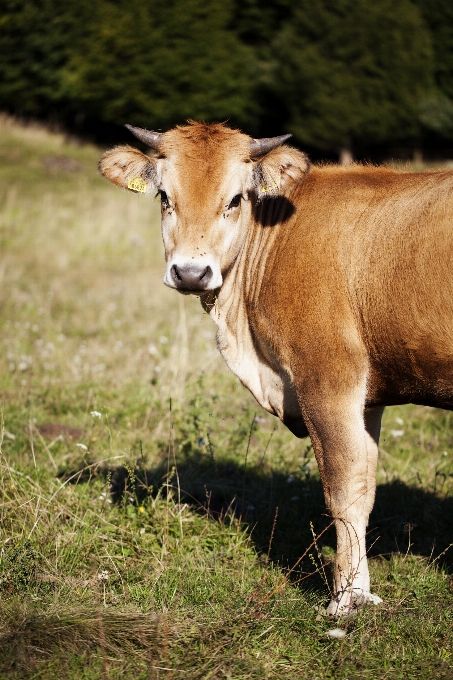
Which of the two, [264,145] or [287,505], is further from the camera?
[287,505]

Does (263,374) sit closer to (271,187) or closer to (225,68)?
(271,187)

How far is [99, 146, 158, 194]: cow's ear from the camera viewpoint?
5051mm

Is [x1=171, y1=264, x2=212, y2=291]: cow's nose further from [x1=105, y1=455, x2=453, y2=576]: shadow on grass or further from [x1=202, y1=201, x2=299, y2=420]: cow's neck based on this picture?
[x1=105, y1=455, x2=453, y2=576]: shadow on grass

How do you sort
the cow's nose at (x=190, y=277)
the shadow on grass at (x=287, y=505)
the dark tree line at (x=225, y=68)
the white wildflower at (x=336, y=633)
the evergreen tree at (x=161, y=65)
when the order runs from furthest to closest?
the evergreen tree at (x=161, y=65)
the dark tree line at (x=225, y=68)
the shadow on grass at (x=287, y=505)
the cow's nose at (x=190, y=277)
the white wildflower at (x=336, y=633)

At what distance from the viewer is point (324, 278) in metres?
4.41

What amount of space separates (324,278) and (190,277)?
79 cm

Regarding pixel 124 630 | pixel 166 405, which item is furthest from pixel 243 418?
pixel 124 630

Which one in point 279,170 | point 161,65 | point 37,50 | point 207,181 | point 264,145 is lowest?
point 207,181

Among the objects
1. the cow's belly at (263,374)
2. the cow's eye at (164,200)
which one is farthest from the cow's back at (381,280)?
the cow's eye at (164,200)

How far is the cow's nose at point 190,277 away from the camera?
Result: 14.4ft

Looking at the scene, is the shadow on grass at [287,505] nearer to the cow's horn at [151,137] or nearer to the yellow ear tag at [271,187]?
the yellow ear tag at [271,187]

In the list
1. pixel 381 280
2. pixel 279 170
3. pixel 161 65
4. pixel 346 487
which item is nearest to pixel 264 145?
pixel 279 170

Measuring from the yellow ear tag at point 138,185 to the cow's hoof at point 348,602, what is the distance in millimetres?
2885

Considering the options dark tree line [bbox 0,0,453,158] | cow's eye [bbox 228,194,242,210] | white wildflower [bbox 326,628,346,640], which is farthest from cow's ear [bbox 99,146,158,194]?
dark tree line [bbox 0,0,453,158]
